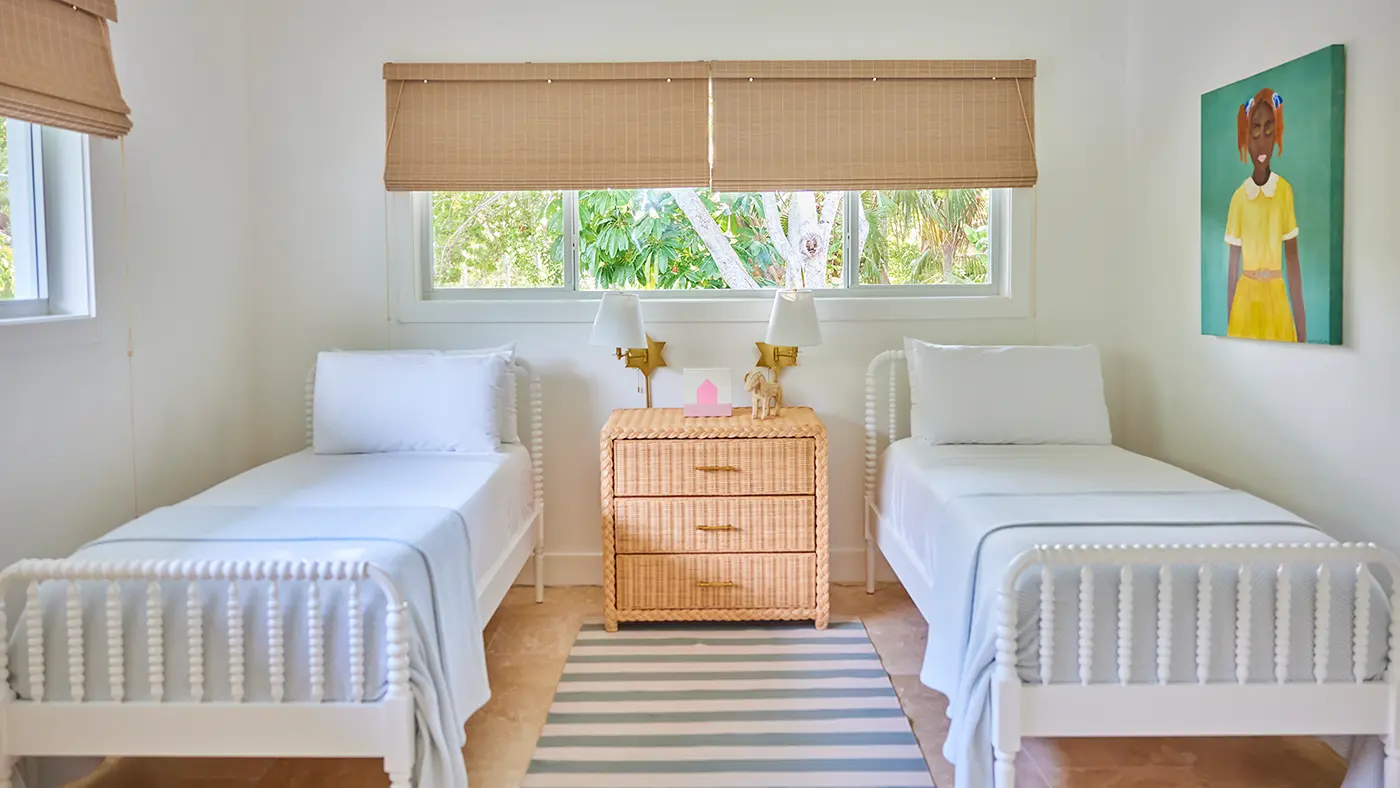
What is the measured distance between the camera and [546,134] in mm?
3592

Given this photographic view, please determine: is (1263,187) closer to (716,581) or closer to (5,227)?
(716,581)

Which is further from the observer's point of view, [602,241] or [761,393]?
[602,241]

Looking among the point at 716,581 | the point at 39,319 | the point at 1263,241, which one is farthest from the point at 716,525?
the point at 39,319

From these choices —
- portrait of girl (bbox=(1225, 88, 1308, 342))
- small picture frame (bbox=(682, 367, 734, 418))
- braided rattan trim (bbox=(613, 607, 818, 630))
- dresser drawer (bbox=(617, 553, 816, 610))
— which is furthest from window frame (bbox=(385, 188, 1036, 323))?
braided rattan trim (bbox=(613, 607, 818, 630))

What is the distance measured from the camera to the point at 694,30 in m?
→ 3.60

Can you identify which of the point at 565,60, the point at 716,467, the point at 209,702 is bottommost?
the point at 209,702

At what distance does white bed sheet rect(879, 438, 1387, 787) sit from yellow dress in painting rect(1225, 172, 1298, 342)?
464 mm

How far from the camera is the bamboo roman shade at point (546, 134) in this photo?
3584 mm

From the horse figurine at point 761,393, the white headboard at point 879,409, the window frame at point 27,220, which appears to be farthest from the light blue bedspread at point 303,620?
the white headboard at point 879,409

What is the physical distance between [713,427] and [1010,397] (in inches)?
37.5

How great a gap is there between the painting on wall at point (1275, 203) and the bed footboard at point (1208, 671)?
87cm

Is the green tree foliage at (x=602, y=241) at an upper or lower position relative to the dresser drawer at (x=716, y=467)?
upper

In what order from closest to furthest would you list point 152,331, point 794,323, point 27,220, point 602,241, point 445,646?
point 445,646 < point 27,220 < point 152,331 < point 794,323 < point 602,241

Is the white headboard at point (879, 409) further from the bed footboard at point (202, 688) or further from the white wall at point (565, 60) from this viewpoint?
the bed footboard at point (202, 688)
